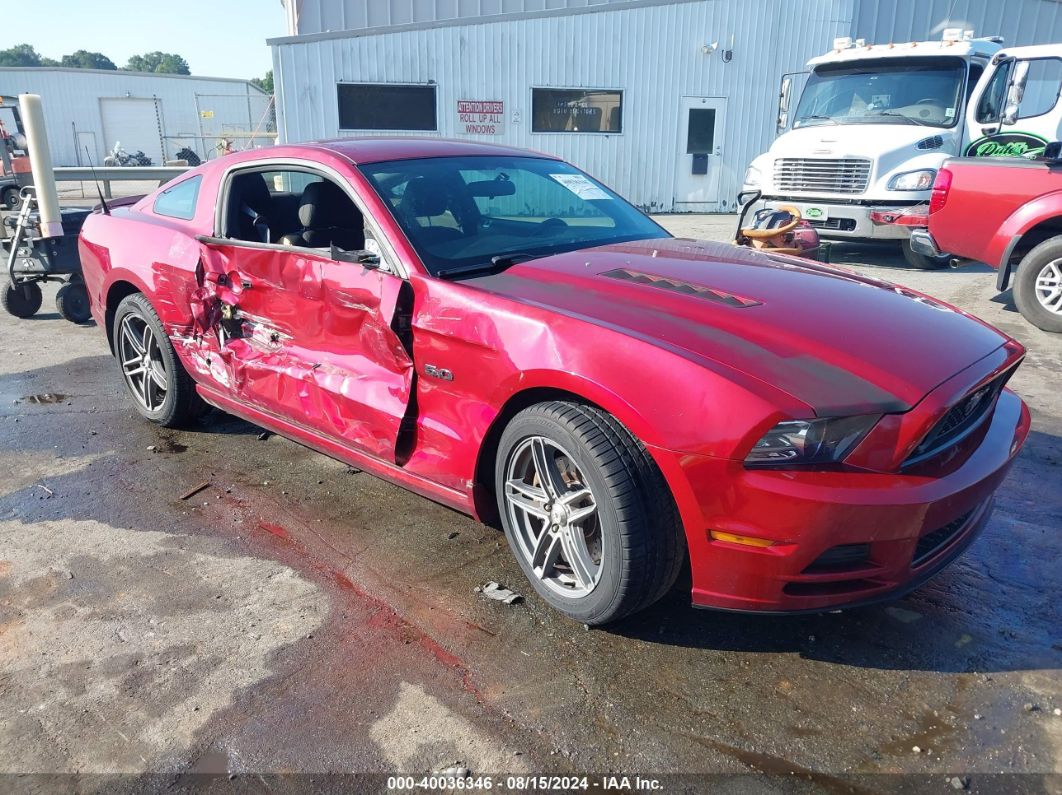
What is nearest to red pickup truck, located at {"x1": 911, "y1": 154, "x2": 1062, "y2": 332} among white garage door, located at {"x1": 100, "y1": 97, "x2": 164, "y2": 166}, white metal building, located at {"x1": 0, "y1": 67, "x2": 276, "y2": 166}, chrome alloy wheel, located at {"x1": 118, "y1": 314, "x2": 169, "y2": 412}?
chrome alloy wheel, located at {"x1": 118, "y1": 314, "x2": 169, "y2": 412}

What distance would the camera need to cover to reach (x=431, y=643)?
2799 millimetres

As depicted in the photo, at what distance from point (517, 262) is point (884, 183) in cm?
796

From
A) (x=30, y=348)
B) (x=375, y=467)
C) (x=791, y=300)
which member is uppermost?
(x=791, y=300)

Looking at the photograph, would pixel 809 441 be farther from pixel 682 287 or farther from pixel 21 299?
pixel 21 299

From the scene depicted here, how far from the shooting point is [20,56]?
10125cm

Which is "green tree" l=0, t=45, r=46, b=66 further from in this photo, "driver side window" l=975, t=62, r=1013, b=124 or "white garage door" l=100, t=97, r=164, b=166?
"driver side window" l=975, t=62, r=1013, b=124

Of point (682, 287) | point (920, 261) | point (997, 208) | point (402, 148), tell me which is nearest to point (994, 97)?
point (920, 261)

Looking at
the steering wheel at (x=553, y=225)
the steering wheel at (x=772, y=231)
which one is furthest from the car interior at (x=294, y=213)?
the steering wheel at (x=772, y=231)

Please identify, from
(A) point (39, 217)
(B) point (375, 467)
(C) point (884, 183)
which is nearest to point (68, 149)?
(A) point (39, 217)

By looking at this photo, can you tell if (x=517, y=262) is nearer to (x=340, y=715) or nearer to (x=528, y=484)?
(x=528, y=484)

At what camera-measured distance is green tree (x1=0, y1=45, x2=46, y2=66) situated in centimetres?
9944

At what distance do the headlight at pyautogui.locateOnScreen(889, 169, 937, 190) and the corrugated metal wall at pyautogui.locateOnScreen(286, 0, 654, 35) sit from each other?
11329 millimetres

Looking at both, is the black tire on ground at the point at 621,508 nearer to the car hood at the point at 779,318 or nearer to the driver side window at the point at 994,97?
the car hood at the point at 779,318

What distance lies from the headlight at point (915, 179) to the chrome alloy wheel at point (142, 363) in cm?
853
